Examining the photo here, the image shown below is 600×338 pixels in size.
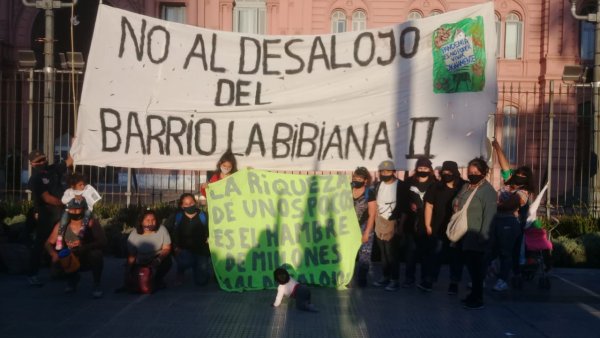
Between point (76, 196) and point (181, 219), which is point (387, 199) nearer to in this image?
point (181, 219)

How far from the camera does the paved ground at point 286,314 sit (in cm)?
714

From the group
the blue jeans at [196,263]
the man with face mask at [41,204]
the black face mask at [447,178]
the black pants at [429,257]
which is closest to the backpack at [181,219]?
the blue jeans at [196,263]

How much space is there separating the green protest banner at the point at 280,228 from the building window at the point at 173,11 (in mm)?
21759

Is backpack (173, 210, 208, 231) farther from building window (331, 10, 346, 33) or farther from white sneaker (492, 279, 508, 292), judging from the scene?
building window (331, 10, 346, 33)

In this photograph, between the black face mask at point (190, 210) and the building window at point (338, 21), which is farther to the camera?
the building window at point (338, 21)

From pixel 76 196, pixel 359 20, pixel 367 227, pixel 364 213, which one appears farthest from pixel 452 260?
pixel 359 20

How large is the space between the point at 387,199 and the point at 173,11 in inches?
878

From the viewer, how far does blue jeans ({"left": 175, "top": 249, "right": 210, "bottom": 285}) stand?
30.2 ft

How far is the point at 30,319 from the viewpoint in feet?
24.5

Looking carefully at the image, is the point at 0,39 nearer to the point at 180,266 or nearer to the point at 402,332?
the point at 180,266

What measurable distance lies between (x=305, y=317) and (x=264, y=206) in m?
1.76

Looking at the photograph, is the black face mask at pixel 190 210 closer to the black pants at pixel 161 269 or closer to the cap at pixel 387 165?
the black pants at pixel 161 269

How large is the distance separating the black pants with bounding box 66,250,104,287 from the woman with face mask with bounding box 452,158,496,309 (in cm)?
400

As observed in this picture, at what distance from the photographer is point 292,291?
798 cm
